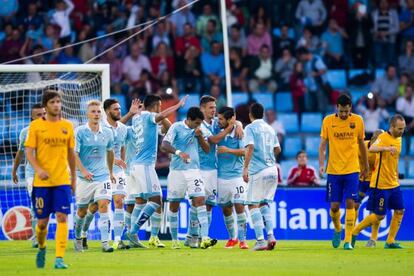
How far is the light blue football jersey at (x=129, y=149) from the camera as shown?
2025 centimetres

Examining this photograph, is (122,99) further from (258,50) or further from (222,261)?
(222,261)

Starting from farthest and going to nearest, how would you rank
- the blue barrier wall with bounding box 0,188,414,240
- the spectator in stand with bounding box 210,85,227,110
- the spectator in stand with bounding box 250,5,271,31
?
the spectator in stand with bounding box 250,5,271,31 < the spectator in stand with bounding box 210,85,227,110 < the blue barrier wall with bounding box 0,188,414,240

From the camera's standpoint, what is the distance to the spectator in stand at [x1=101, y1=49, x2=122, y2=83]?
1169 inches

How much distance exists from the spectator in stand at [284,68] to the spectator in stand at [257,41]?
44cm

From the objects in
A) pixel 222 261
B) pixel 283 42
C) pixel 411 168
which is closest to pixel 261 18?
pixel 283 42

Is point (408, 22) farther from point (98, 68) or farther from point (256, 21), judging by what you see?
point (98, 68)

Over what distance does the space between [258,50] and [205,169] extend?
34.3ft

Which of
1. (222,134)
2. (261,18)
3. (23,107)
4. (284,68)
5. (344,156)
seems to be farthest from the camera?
(261,18)

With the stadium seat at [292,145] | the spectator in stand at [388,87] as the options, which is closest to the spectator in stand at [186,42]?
the stadium seat at [292,145]

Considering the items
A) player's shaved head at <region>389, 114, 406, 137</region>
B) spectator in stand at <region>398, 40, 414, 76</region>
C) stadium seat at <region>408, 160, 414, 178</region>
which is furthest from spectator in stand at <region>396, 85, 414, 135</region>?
player's shaved head at <region>389, 114, 406, 137</region>

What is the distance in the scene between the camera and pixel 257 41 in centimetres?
3003

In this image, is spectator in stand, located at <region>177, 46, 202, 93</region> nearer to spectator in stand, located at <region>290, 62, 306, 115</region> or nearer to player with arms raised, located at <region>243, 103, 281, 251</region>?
spectator in stand, located at <region>290, 62, 306, 115</region>

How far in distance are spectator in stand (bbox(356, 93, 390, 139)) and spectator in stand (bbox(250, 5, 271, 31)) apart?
3.61 metres

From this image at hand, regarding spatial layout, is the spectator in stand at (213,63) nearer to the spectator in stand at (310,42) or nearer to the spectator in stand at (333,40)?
the spectator in stand at (310,42)
